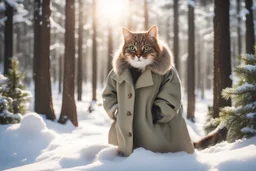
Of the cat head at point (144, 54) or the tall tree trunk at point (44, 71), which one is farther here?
the tall tree trunk at point (44, 71)

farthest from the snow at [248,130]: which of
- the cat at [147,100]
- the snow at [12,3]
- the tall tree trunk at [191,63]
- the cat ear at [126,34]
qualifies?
the snow at [12,3]

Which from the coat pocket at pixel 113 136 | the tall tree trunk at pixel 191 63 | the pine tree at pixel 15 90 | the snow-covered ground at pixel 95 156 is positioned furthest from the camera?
the tall tree trunk at pixel 191 63

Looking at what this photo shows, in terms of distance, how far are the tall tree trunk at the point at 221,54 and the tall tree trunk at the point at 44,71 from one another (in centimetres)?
640

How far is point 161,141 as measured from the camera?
3.52 meters

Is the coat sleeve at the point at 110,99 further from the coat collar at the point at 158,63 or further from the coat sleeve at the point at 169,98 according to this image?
the coat sleeve at the point at 169,98

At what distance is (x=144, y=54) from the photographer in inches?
139

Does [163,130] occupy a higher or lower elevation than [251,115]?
lower

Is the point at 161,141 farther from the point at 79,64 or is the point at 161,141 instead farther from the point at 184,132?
the point at 79,64

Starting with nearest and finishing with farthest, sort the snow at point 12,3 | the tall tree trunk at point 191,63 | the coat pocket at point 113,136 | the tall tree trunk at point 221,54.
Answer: the coat pocket at point 113,136
the tall tree trunk at point 221,54
the snow at point 12,3
the tall tree trunk at point 191,63

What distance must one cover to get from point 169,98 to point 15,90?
5846mm

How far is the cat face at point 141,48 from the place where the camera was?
352 cm

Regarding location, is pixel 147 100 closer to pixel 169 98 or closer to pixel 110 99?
pixel 169 98

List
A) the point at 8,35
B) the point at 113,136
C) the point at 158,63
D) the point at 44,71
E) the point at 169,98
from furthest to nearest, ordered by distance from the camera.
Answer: the point at 8,35 → the point at 44,71 → the point at 113,136 → the point at 158,63 → the point at 169,98

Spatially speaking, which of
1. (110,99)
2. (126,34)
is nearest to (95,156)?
(110,99)
